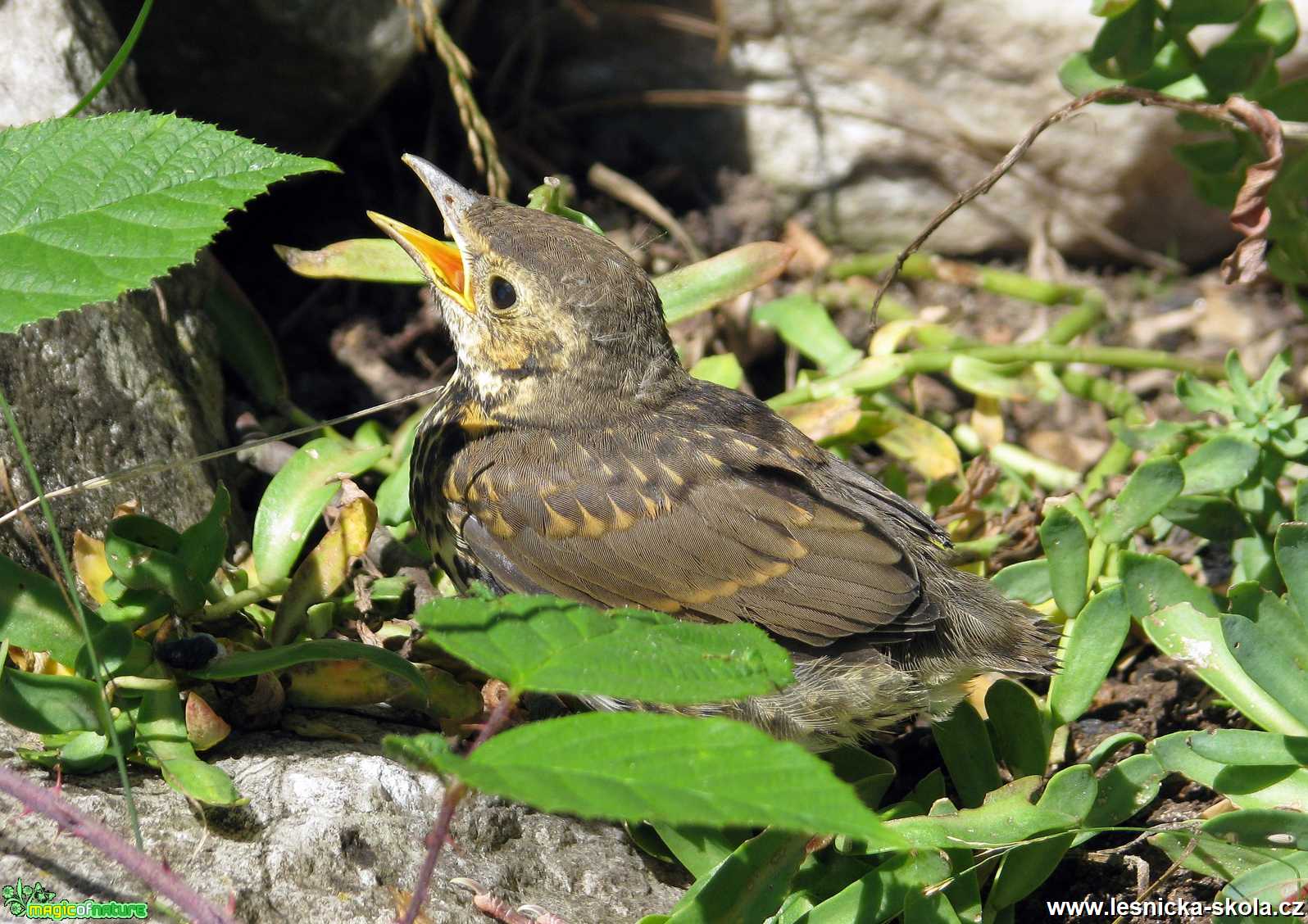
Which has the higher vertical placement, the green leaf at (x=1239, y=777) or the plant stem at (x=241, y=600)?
the plant stem at (x=241, y=600)

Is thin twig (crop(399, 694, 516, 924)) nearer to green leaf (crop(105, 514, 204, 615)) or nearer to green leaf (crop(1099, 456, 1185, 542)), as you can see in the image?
green leaf (crop(105, 514, 204, 615))

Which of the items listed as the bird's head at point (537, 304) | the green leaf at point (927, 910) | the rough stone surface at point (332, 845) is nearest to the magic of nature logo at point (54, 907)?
the rough stone surface at point (332, 845)

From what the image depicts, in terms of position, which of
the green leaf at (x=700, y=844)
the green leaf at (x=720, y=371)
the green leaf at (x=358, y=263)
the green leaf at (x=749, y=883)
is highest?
the green leaf at (x=358, y=263)

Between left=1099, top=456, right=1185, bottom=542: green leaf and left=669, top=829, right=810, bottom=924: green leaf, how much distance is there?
1.11m

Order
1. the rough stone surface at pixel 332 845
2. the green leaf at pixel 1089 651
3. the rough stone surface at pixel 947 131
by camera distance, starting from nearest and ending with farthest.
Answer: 1. the rough stone surface at pixel 332 845
2. the green leaf at pixel 1089 651
3. the rough stone surface at pixel 947 131

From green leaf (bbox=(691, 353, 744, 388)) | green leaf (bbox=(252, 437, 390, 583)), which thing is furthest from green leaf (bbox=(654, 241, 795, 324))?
green leaf (bbox=(252, 437, 390, 583))

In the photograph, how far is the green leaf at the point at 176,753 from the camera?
2070 mm

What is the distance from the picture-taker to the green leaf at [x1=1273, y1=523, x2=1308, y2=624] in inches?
95.0

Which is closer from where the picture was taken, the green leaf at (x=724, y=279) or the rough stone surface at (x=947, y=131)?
the green leaf at (x=724, y=279)

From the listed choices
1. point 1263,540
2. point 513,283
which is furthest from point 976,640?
point 513,283

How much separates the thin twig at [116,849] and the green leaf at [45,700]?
0.90 feet

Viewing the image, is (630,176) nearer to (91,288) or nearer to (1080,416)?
(1080,416)

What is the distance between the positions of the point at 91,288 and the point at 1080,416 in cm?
297

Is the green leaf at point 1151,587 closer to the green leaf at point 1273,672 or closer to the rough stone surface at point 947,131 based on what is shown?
the green leaf at point 1273,672
